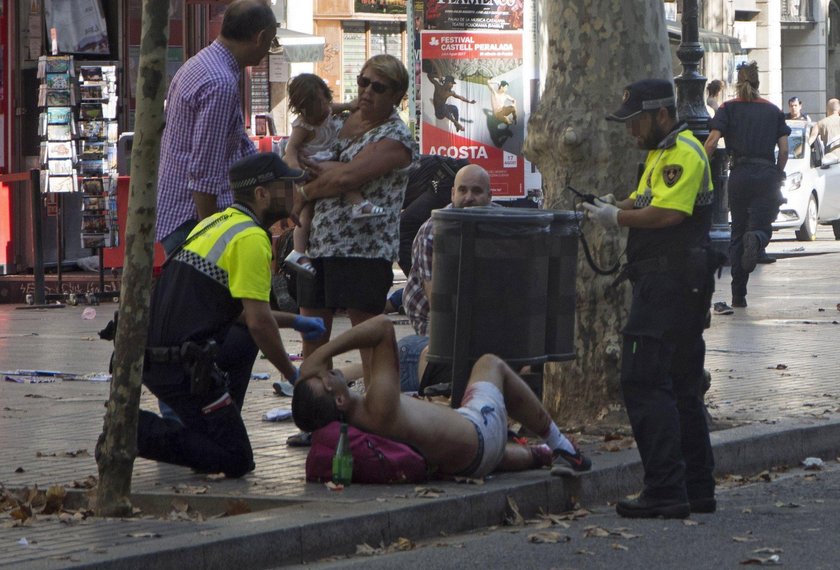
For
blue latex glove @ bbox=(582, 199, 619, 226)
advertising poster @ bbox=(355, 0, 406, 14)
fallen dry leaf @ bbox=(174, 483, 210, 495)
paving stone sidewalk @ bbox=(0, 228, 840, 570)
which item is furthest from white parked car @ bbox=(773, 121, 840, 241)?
fallen dry leaf @ bbox=(174, 483, 210, 495)

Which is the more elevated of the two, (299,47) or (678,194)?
(299,47)

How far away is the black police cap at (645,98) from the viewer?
23.9 ft

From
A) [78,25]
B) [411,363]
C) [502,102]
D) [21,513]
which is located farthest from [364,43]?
[21,513]

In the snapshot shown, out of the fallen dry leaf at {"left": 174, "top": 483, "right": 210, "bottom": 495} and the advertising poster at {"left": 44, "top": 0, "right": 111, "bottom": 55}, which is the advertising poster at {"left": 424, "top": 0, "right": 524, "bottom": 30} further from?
the fallen dry leaf at {"left": 174, "top": 483, "right": 210, "bottom": 495}

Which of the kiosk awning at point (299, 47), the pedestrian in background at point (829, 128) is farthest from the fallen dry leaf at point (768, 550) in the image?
the pedestrian in background at point (829, 128)

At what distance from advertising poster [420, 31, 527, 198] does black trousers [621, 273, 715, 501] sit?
12024 mm

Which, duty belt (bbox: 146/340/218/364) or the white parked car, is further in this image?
the white parked car

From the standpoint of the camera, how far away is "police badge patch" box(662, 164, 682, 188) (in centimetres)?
714

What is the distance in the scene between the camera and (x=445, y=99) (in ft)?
63.3

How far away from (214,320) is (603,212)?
1.64m

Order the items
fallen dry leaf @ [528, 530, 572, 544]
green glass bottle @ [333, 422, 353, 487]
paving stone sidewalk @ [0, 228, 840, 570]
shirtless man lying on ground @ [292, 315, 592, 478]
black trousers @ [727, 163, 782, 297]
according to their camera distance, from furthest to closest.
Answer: black trousers @ [727, 163, 782, 297]
shirtless man lying on ground @ [292, 315, 592, 478]
green glass bottle @ [333, 422, 353, 487]
fallen dry leaf @ [528, 530, 572, 544]
paving stone sidewalk @ [0, 228, 840, 570]

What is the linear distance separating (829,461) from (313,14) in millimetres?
23409

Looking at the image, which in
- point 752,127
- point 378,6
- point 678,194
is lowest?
point 678,194

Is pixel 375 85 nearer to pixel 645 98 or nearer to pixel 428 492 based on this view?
pixel 645 98
